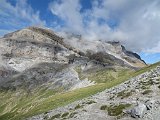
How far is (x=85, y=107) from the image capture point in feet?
214

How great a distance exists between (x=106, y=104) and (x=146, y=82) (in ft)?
39.4

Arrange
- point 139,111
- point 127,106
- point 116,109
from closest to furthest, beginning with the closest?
point 139,111, point 127,106, point 116,109

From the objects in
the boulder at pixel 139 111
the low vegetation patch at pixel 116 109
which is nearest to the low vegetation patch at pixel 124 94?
the low vegetation patch at pixel 116 109

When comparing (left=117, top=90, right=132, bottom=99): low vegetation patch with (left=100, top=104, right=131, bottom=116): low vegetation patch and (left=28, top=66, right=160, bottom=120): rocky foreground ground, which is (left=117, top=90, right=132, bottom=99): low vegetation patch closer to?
(left=28, top=66, right=160, bottom=120): rocky foreground ground

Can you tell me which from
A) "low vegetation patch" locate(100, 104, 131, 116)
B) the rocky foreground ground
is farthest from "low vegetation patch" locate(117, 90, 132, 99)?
"low vegetation patch" locate(100, 104, 131, 116)

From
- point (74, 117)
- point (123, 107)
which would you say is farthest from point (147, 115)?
point (74, 117)

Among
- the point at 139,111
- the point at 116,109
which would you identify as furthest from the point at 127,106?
the point at 139,111

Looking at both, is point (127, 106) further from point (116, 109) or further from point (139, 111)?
point (139, 111)

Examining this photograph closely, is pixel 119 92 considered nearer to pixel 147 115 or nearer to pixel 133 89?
pixel 133 89

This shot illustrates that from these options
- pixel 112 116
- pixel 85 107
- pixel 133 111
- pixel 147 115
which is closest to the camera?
pixel 147 115

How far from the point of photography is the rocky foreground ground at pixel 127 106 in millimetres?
49719

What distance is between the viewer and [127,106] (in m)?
55.3

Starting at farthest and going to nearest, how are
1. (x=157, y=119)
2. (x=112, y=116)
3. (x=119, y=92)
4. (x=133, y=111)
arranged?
(x=119, y=92) < (x=112, y=116) < (x=133, y=111) < (x=157, y=119)

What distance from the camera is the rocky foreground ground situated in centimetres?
4972
